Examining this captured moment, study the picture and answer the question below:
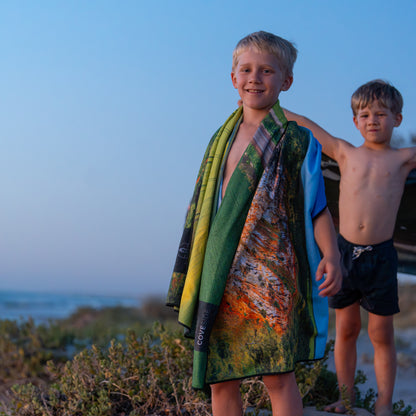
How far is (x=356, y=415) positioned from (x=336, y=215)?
153 cm

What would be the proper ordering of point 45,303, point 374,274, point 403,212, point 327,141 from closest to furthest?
1. point 374,274
2. point 327,141
3. point 403,212
4. point 45,303

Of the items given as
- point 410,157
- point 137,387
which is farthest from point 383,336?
point 137,387

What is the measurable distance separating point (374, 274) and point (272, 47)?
5.67ft

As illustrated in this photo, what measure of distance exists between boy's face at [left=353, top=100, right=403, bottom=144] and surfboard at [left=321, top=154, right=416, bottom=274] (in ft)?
0.99

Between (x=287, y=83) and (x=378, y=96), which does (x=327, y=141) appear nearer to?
(x=378, y=96)

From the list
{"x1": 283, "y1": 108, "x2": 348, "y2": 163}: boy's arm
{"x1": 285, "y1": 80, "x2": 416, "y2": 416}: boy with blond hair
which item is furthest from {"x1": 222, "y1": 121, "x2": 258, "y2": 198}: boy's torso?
{"x1": 283, "y1": 108, "x2": 348, "y2": 163}: boy's arm

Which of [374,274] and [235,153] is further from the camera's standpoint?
[374,274]

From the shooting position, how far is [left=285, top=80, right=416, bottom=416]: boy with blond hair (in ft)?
10.9

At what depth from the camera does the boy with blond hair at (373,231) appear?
3.33m

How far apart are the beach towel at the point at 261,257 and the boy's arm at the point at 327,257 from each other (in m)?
0.04

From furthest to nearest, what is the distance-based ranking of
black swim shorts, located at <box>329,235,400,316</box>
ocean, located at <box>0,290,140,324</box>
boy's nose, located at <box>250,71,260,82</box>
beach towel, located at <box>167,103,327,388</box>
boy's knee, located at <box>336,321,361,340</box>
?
ocean, located at <box>0,290,140,324</box> → boy's knee, located at <box>336,321,361,340</box> → black swim shorts, located at <box>329,235,400,316</box> → boy's nose, located at <box>250,71,260,82</box> → beach towel, located at <box>167,103,327,388</box>

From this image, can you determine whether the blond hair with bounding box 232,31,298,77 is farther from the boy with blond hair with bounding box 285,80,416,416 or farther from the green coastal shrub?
the green coastal shrub

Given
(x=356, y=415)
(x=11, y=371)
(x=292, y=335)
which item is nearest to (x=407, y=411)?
(x=356, y=415)

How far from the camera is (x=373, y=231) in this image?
3.33m
